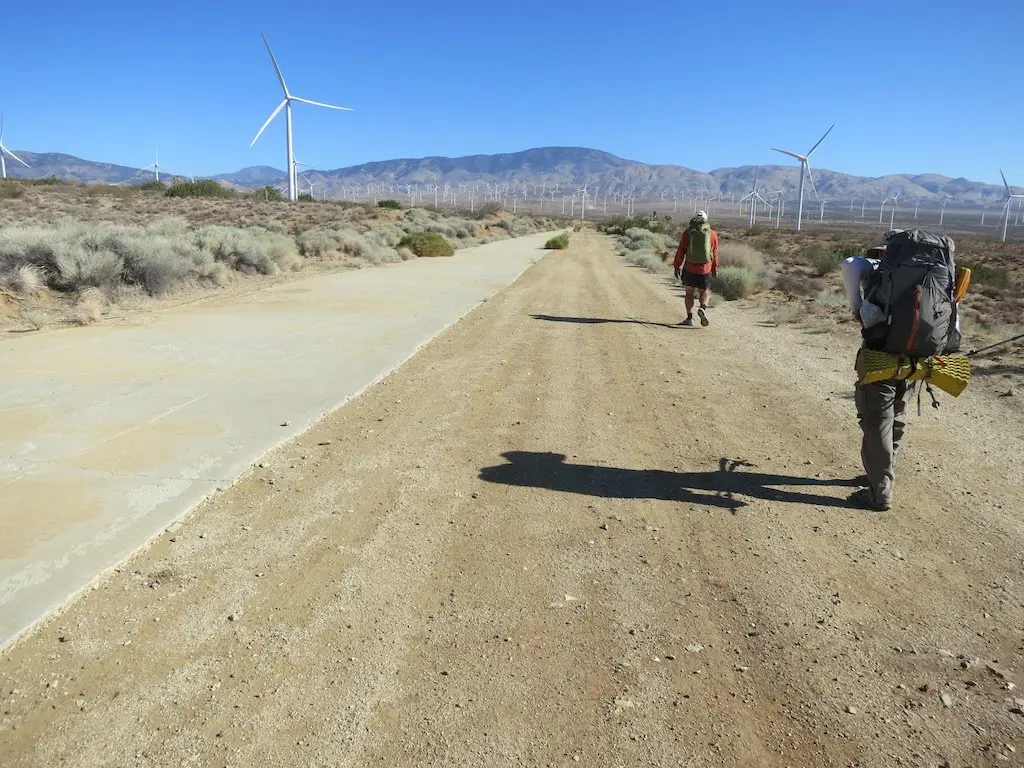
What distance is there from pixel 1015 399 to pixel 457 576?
7.38 metres

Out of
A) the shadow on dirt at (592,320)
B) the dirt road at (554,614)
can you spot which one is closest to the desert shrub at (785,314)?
the shadow on dirt at (592,320)

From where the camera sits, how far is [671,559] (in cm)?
452

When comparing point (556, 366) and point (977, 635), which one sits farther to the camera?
point (556, 366)

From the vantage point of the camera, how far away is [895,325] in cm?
486

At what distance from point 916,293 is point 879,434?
98 centimetres

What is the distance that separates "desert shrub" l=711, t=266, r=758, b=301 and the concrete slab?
8.69m

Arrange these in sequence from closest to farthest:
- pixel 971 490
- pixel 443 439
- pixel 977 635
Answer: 1. pixel 977 635
2. pixel 971 490
3. pixel 443 439

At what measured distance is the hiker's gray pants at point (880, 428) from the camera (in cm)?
514

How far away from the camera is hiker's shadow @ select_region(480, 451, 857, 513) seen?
5.49 meters

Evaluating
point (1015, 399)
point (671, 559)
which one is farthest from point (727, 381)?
point (671, 559)

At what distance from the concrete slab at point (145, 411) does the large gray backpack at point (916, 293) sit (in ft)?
15.1

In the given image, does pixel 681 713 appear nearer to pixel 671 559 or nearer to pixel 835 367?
pixel 671 559

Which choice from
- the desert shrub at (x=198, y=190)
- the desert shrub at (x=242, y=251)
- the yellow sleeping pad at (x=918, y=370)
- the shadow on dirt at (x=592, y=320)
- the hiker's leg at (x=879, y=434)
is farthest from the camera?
the desert shrub at (x=198, y=190)

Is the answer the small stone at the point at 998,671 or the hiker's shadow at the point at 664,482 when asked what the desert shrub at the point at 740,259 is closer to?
the hiker's shadow at the point at 664,482
